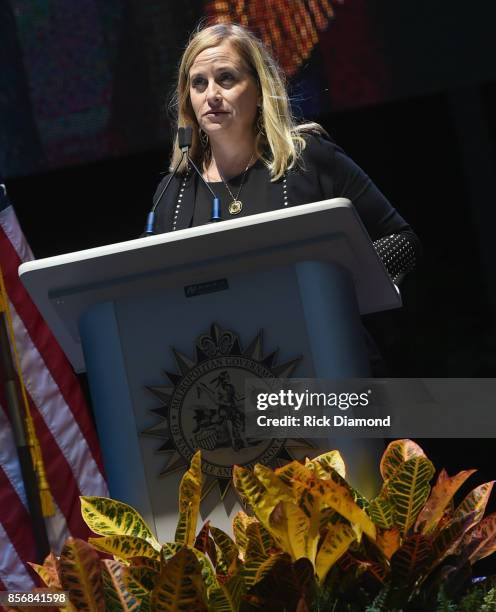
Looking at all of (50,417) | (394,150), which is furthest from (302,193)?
(394,150)

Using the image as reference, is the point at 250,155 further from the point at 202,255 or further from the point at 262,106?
the point at 202,255

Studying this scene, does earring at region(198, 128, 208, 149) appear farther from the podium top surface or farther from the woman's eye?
the podium top surface

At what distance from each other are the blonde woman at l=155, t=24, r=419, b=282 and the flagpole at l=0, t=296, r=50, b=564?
3.94 feet

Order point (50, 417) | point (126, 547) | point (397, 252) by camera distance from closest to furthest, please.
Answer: point (126, 547), point (397, 252), point (50, 417)

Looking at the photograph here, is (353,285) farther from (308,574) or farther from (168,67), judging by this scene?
(168,67)

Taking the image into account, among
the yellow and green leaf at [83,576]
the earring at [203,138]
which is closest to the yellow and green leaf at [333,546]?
the yellow and green leaf at [83,576]

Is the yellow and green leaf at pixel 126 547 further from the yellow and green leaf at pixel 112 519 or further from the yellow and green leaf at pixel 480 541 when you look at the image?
the yellow and green leaf at pixel 480 541

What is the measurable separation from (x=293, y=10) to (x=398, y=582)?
8.43 ft

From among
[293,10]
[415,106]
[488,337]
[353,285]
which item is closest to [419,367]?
[488,337]

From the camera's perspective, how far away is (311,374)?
4.37ft

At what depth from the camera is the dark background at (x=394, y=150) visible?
3.34m

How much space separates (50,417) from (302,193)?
170 cm

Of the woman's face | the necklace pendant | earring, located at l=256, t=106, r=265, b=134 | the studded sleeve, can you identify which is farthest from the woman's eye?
the studded sleeve

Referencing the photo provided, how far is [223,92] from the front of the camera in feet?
6.30
